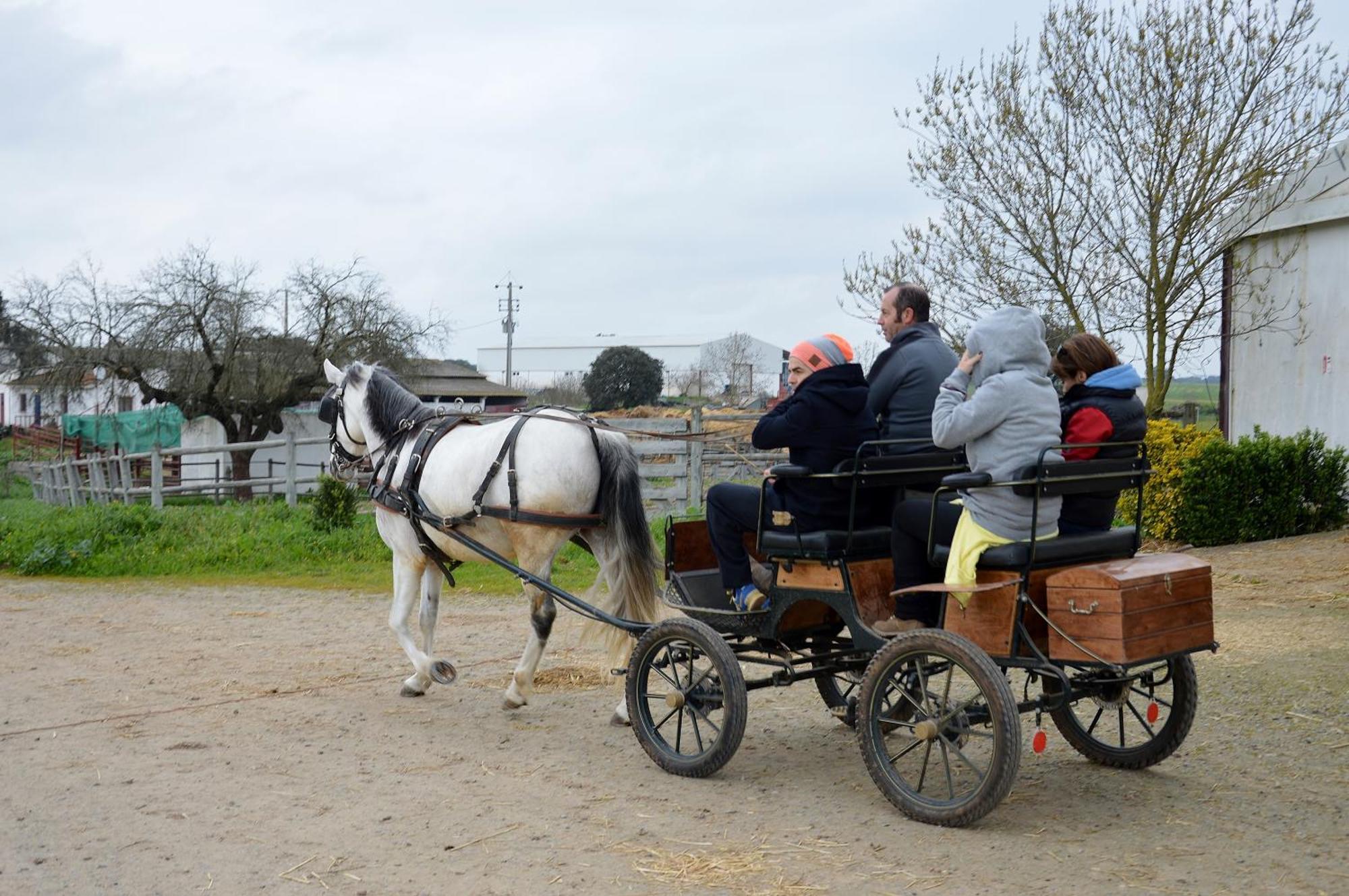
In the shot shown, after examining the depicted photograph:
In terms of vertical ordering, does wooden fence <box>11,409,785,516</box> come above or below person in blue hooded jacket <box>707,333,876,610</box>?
below

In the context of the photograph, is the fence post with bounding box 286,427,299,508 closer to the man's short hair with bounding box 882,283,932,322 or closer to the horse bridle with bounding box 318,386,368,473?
the horse bridle with bounding box 318,386,368,473

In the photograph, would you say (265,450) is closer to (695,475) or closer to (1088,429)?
(695,475)

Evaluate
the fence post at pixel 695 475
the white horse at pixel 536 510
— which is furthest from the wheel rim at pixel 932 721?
the fence post at pixel 695 475

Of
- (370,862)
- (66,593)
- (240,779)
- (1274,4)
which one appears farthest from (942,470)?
(1274,4)

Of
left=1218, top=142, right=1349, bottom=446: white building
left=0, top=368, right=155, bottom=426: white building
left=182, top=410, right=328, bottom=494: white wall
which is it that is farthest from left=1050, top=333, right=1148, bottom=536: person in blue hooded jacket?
left=0, top=368, right=155, bottom=426: white building

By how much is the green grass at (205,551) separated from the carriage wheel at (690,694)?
6554mm

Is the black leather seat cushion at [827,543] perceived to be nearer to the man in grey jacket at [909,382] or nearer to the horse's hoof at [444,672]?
the man in grey jacket at [909,382]

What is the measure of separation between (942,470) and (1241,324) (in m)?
12.0

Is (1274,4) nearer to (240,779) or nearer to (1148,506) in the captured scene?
(1148,506)

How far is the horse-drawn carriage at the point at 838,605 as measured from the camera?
4.50 metres

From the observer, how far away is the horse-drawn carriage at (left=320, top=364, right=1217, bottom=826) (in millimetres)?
4504

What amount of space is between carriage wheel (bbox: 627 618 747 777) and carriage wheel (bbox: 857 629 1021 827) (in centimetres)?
65

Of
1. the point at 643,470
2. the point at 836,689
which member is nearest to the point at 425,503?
the point at 836,689

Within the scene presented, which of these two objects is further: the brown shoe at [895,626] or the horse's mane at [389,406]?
the horse's mane at [389,406]
